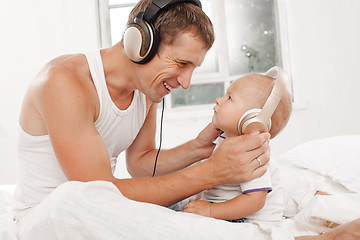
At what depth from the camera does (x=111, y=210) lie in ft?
2.85

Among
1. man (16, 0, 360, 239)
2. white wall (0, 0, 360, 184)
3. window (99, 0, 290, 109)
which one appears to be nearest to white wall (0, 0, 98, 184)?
white wall (0, 0, 360, 184)

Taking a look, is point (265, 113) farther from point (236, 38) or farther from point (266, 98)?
point (236, 38)

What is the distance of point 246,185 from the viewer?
111 cm

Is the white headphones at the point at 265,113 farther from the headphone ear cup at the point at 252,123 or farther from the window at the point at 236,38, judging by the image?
the window at the point at 236,38

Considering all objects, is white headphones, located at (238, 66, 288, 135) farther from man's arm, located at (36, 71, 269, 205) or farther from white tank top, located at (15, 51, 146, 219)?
white tank top, located at (15, 51, 146, 219)

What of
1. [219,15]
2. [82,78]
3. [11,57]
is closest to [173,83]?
[82,78]

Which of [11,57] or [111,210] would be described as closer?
[111,210]

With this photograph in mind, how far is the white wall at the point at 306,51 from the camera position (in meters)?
3.09

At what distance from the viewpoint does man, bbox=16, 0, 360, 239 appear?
86 cm

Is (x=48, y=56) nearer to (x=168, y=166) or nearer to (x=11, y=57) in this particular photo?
(x=11, y=57)

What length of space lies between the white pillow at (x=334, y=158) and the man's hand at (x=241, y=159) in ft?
1.84

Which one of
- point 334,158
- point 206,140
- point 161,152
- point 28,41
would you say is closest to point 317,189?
point 334,158

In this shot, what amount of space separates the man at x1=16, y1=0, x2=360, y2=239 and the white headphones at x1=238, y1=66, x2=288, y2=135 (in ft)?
0.10

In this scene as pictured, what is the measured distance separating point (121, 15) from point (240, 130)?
262 cm
